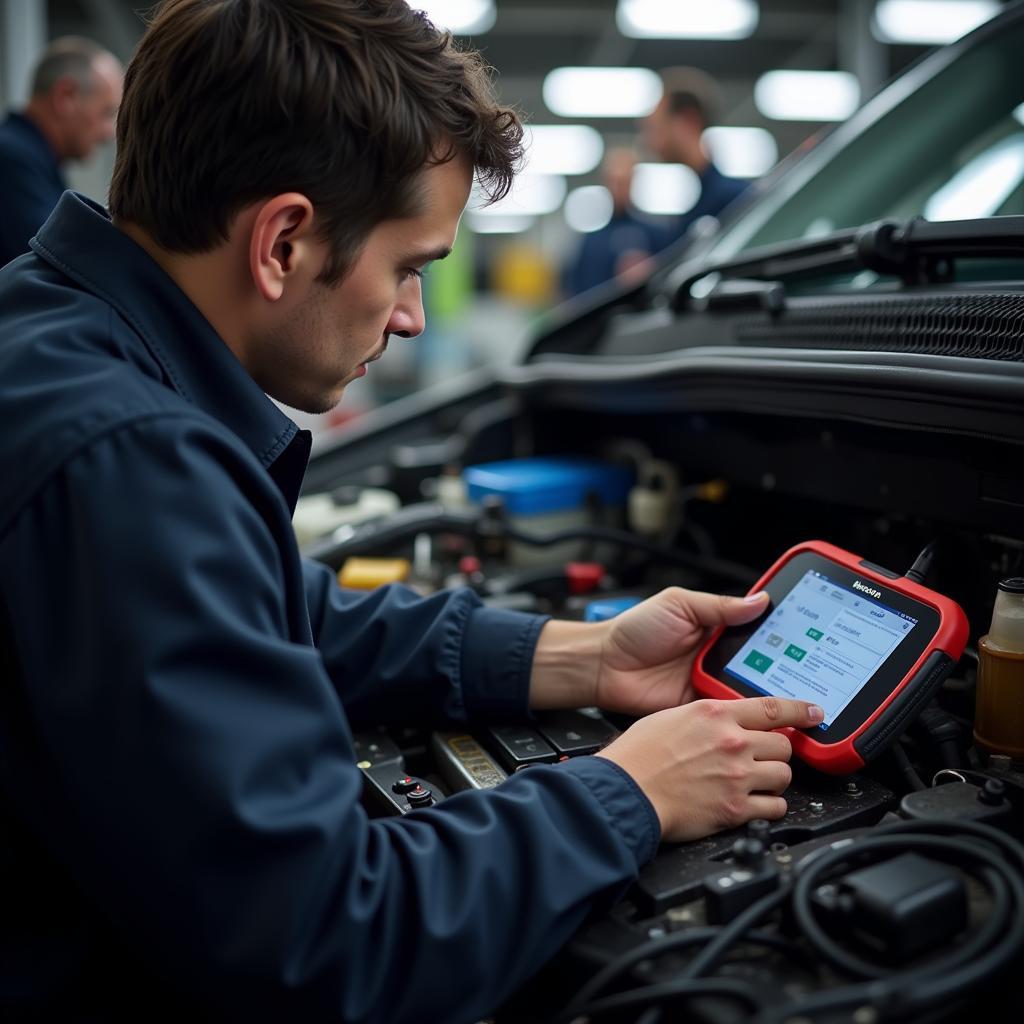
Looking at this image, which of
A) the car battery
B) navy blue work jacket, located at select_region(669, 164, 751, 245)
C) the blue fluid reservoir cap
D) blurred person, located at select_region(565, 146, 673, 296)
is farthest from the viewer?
→ blurred person, located at select_region(565, 146, 673, 296)

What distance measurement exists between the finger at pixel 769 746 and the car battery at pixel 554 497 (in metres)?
0.75

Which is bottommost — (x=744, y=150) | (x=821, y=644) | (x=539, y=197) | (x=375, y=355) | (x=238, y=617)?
(x=821, y=644)

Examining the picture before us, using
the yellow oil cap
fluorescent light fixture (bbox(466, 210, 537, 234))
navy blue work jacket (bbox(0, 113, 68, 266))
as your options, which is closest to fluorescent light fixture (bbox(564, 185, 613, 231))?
fluorescent light fixture (bbox(466, 210, 537, 234))

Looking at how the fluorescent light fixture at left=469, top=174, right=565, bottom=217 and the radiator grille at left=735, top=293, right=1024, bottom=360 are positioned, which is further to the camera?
the fluorescent light fixture at left=469, top=174, right=565, bottom=217

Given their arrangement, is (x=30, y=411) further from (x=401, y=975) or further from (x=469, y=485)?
(x=469, y=485)

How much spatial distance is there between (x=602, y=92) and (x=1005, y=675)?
27.2 ft

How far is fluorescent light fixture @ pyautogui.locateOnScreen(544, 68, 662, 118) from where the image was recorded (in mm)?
7848

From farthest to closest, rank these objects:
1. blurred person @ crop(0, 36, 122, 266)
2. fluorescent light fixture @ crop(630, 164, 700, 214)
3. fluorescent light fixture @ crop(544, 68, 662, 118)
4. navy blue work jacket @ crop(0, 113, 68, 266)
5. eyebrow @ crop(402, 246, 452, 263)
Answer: fluorescent light fixture @ crop(630, 164, 700, 214), fluorescent light fixture @ crop(544, 68, 662, 118), blurred person @ crop(0, 36, 122, 266), navy blue work jacket @ crop(0, 113, 68, 266), eyebrow @ crop(402, 246, 452, 263)

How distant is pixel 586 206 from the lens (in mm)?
14727

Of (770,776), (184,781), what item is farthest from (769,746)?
(184,781)

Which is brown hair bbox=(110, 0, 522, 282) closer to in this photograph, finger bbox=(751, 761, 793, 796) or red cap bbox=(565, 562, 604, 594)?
finger bbox=(751, 761, 793, 796)

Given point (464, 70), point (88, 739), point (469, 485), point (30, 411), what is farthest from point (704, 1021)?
point (469, 485)

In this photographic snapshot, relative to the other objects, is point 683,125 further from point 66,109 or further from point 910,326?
point 910,326

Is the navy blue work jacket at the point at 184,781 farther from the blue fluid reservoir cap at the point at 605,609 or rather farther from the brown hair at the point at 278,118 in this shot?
the blue fluid reservoir cap at the point at 605,609
